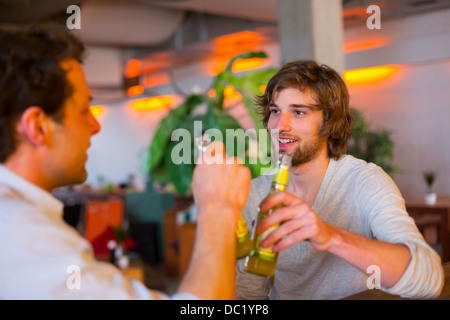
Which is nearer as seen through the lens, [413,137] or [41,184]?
[41,184]

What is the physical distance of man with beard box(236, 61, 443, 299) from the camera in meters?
1.08

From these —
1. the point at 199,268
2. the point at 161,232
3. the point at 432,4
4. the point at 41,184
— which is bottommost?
the point at 161,232

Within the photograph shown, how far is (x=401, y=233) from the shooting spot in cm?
116

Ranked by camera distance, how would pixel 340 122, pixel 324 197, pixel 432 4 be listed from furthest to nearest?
1. pixel 432 4
2. pixel 340 122
3. pixel 324 197

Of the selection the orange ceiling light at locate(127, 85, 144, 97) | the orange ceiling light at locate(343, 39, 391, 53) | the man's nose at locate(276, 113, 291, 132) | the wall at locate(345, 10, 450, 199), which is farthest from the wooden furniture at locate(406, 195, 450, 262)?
the orange ceiling light at locate(127, 85, 144, 97)

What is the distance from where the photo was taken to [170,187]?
8469mm

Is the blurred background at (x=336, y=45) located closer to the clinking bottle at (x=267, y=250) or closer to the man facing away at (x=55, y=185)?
the clinking bottle at (x=267, y=250)

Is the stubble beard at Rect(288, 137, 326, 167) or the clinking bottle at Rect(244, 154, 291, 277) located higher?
the stubble beard at Rect(288, 137, 326, 167)

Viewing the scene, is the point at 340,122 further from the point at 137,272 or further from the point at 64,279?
the point at 137,272

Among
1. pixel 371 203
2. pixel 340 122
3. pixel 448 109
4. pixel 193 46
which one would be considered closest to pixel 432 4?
pixel 448 109

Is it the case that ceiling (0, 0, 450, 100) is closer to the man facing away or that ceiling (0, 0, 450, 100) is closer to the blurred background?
the blurred background

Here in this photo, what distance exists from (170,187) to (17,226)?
775 centimetres

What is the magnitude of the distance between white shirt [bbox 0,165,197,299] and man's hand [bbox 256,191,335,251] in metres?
0.26

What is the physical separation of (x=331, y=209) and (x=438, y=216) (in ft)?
13.0
